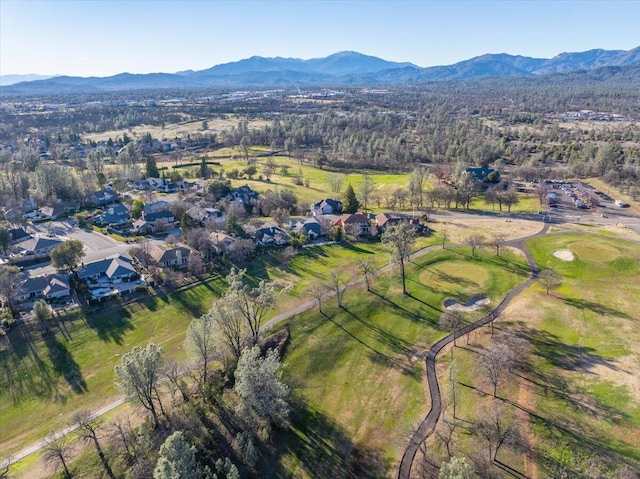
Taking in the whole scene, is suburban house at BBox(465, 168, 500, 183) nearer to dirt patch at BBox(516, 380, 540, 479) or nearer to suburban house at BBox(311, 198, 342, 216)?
suburban house at BBox(311, 198, 342, 216)

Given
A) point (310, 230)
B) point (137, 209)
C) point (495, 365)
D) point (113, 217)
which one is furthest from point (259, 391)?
point (113, 217)

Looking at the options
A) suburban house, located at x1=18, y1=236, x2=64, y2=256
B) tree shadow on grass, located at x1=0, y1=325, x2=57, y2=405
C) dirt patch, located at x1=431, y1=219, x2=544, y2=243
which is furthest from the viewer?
dirt patch, located at x1=431, y1=219, x2=544, y2=243

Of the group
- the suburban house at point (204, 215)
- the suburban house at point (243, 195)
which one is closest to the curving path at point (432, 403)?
the suburban house at point (204, 215)

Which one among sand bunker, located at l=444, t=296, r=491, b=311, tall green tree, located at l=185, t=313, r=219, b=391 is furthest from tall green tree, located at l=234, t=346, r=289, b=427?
sand bunker, located at l=444, t=296, r=491, b=311

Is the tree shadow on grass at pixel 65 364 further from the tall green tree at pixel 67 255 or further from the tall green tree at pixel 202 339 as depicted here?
the tall green tree at pixel 67 255

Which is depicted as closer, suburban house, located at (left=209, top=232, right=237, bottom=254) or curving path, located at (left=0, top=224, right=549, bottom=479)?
curving path, located at (left=0, top=224, right=549, bottom=479)

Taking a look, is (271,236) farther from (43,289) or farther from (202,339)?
(202,339)

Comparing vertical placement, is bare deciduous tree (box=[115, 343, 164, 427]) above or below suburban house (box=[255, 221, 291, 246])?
above
